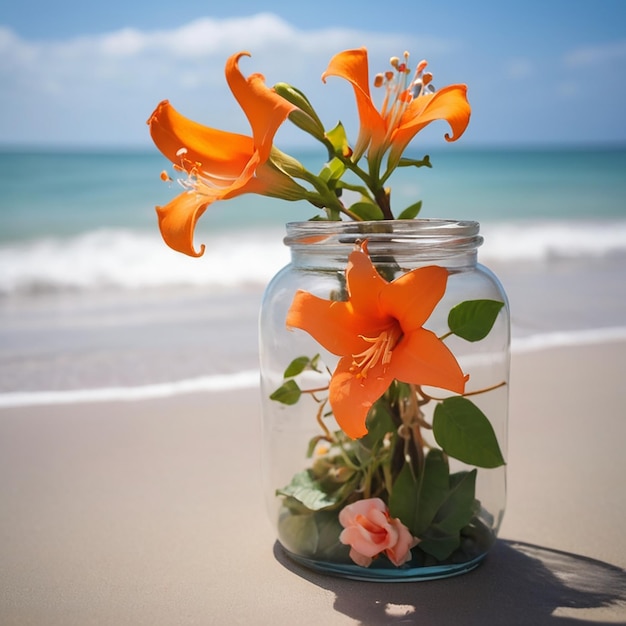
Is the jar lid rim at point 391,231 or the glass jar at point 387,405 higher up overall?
the jar lid rim at point 391,231

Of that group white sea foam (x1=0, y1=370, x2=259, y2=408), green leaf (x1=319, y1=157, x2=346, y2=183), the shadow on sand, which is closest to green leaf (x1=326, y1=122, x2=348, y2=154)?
green leaf (x1=319, y1=157, x2=346, y2=183)

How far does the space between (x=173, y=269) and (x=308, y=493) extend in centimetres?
328

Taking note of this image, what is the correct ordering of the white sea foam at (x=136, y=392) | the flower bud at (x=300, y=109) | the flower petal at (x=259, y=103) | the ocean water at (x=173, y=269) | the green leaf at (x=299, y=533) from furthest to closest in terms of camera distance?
the ocean water at (x=173, y=269)
the white sea foam at (x=136, y=392)
the green leaf at (x=299, y=533)
the flower bud at (x=300, y=109)
the flower petal at (x=259, y=103)

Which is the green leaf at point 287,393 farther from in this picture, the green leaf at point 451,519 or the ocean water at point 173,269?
the ocean water at point 173,269

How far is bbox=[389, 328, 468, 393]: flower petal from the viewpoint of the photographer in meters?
0.90

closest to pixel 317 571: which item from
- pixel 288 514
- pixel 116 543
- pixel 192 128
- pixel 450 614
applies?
pixel 288 514

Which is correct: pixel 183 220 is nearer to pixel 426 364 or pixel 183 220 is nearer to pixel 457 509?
pixel 426 364

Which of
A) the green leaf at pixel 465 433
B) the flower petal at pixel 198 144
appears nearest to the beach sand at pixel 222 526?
the green leaf at pixel 465 433

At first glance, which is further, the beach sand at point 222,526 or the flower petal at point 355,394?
the beach sand at point 222,526

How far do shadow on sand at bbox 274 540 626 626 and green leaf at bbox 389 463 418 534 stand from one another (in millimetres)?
85

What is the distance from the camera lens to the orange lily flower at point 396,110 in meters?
0.95

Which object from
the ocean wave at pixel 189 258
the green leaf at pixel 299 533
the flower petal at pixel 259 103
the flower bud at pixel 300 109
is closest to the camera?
the flower petal at pixel 259 103

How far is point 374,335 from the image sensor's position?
97cm

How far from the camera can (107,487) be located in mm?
1437
